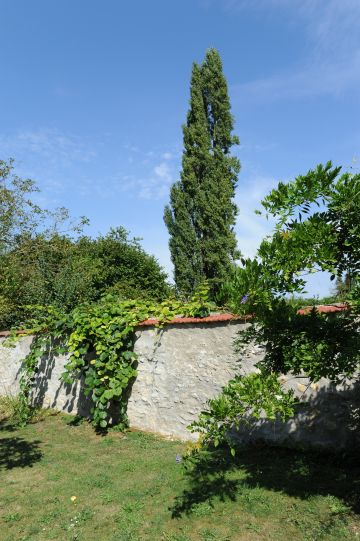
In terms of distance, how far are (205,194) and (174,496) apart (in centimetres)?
1733

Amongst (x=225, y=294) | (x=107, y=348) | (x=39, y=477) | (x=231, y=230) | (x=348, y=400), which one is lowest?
(x=39, y=477)

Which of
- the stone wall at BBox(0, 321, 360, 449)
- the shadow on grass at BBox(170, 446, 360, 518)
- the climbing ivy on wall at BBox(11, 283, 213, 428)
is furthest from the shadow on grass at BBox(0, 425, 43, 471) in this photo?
the shadow on grass at BBox(170, 446, 360, 518)

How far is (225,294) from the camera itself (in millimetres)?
3119

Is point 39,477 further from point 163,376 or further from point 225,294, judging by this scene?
point 225,294

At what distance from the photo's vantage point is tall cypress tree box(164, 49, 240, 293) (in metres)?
20.1

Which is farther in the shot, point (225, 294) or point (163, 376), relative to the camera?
point (163, 376)

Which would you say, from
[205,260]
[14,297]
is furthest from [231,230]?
[14,297]

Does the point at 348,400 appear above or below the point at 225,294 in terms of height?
below

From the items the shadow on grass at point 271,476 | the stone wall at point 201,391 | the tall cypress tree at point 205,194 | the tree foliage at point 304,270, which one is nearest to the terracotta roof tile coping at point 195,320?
the stone wall at point 201,391

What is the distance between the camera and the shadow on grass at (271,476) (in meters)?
4.06

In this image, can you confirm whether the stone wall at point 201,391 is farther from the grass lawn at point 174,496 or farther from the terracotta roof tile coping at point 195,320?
the grass lawn at point 174,496

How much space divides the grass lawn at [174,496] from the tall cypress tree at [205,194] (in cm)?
1459

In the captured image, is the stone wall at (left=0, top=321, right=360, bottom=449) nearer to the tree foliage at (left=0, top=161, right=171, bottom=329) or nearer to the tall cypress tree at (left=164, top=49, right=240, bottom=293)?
the tree foliage at (left=0, top=161, right=171, bottom=329)

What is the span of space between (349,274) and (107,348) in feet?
15.4
